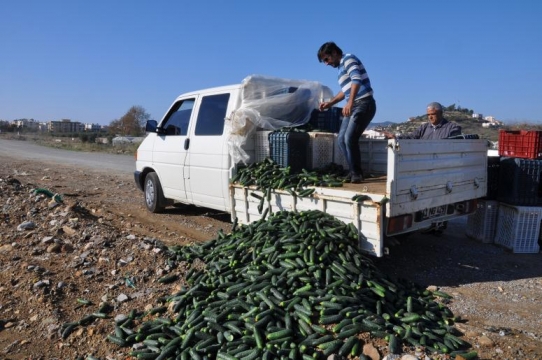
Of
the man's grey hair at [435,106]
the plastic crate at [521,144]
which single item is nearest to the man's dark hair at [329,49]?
the man's grey hair at [435,106]

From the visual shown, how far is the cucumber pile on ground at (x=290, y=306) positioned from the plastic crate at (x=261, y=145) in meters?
1.47

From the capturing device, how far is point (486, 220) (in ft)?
23.0

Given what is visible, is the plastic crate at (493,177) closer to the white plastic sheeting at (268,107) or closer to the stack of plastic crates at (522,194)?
the stack of plastic crates at (522,194)

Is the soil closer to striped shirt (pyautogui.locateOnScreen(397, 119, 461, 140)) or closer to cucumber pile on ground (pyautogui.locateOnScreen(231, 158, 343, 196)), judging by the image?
cucumber pile on ground (pyautogui.locateOnScreen(231, 158, 343, 196))

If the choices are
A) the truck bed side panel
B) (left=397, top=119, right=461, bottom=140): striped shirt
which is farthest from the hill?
the truck bed side panel

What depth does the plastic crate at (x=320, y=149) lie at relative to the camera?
646cm

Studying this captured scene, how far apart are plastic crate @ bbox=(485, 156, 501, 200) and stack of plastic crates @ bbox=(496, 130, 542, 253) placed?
45 mm

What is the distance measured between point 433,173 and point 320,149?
1828 mm

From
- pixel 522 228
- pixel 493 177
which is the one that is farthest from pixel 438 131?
pixel 522 228

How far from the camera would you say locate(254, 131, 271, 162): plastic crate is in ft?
21.0

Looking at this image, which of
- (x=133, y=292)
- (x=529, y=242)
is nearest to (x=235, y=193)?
(x=133, y=292)

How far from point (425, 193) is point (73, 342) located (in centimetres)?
405

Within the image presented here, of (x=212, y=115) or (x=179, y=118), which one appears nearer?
(x=212, y=115)

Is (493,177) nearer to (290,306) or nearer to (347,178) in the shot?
(347,178)
